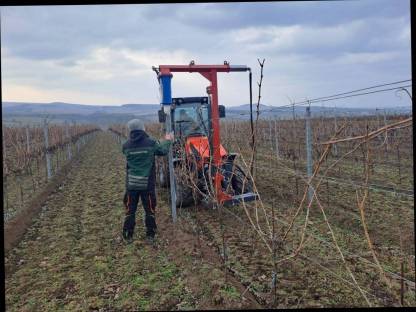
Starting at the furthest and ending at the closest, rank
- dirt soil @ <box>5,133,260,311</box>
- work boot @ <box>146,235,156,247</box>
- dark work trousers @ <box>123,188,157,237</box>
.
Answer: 1. dark work trousers @ <box>123,188,157,237</box>
2. work boot @ <box>146,235,156,247</box>
3. dirt soil @ <box>5,133,260,311</box>

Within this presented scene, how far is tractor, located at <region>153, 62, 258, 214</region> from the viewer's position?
5301 millimetres

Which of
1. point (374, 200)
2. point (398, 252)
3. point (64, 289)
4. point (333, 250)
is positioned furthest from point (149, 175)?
point (374, 200)

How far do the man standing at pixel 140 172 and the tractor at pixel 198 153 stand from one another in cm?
44

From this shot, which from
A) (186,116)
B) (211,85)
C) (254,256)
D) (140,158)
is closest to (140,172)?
(140,158)

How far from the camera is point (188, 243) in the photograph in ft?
15.6

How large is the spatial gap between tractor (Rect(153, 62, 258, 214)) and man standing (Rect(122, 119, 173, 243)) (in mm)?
440

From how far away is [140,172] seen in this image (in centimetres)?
504

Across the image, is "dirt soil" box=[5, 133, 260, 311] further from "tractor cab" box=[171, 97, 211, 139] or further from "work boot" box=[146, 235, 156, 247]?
"tractor cab" box=[171, 97, 211, 139]

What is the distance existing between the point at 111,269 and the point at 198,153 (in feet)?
8.82

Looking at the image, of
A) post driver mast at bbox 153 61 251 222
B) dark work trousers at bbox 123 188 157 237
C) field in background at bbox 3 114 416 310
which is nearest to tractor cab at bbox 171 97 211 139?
post driver mast at bbox 153 61 251 222

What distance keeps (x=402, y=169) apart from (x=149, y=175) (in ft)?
23.7

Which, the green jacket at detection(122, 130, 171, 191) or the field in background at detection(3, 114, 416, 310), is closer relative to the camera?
the field in background at detection(3, 114, 416, 310)

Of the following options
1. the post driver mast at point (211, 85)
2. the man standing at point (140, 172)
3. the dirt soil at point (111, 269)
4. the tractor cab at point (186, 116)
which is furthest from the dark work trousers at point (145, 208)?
the tractor cab at point (186, 116)

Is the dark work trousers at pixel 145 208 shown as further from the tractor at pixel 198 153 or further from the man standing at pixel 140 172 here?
the tractor at pixel 198 153
